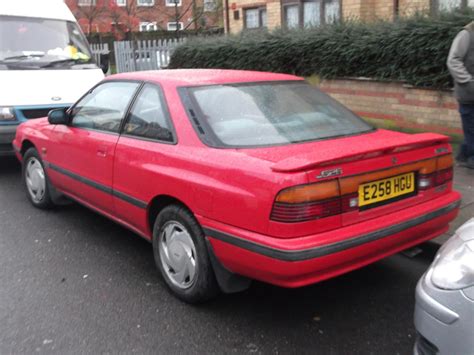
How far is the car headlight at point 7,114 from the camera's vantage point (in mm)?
7109

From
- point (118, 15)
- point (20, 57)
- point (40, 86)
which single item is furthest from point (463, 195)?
point (118, 15)

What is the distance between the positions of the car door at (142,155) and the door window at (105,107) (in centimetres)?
18

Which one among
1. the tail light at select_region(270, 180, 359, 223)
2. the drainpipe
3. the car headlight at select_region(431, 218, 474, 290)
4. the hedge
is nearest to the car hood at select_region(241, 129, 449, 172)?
the tail light at select_region(270, 180, 359, 223)

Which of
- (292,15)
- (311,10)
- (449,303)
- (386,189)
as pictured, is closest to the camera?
(449,303)

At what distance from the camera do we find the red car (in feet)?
9.77

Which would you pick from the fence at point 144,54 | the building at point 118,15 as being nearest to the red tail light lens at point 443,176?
the fence at point 144,54

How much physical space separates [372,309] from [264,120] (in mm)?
1473

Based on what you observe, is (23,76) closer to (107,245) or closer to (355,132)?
(107,245)

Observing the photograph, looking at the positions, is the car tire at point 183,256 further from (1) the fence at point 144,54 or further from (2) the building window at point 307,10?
(2) the building window at point 307,10

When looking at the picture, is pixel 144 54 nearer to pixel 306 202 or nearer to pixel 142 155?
pixel 142 155

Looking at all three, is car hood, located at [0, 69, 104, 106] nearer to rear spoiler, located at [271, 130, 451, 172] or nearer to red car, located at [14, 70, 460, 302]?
red car, located at [14, 70, 460, 302]

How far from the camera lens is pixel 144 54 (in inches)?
586

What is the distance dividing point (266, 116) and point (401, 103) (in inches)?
193

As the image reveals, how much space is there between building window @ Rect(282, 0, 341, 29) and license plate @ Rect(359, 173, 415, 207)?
10.4 metres
